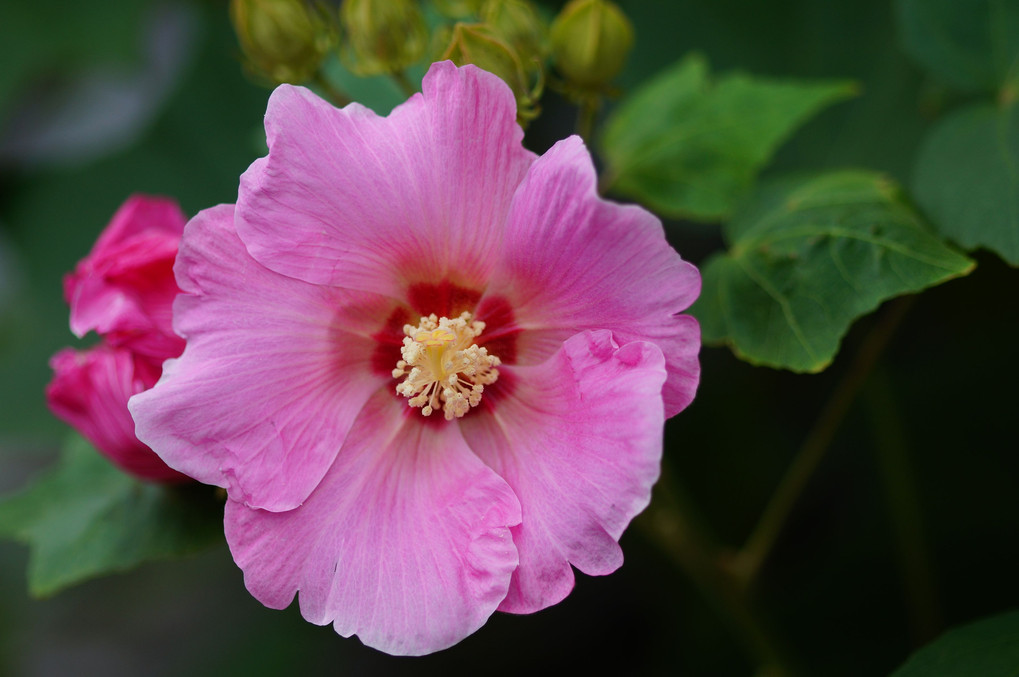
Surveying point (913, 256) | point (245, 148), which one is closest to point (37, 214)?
point (245, 148)

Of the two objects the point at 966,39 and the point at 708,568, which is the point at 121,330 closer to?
the point at 708,568

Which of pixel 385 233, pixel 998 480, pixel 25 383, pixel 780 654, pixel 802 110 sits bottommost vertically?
pixel 25 383

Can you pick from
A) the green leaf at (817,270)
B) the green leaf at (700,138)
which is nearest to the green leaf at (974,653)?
the green leaf at (817,270)

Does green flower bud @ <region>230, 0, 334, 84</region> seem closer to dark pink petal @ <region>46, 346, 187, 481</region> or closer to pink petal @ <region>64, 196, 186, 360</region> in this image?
pink petal @ <region>64, 196, 186, 360</region>

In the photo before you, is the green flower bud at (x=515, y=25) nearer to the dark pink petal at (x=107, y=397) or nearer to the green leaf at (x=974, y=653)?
the dark pink petal at (x=107, y=397)

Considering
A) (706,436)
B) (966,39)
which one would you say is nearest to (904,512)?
(706,436)

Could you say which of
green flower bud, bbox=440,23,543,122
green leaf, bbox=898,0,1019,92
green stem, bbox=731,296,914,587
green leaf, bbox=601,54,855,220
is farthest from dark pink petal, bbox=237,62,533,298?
green leaf, bbox=898,0,1019,92

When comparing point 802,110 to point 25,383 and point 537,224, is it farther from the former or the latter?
point 25,383
